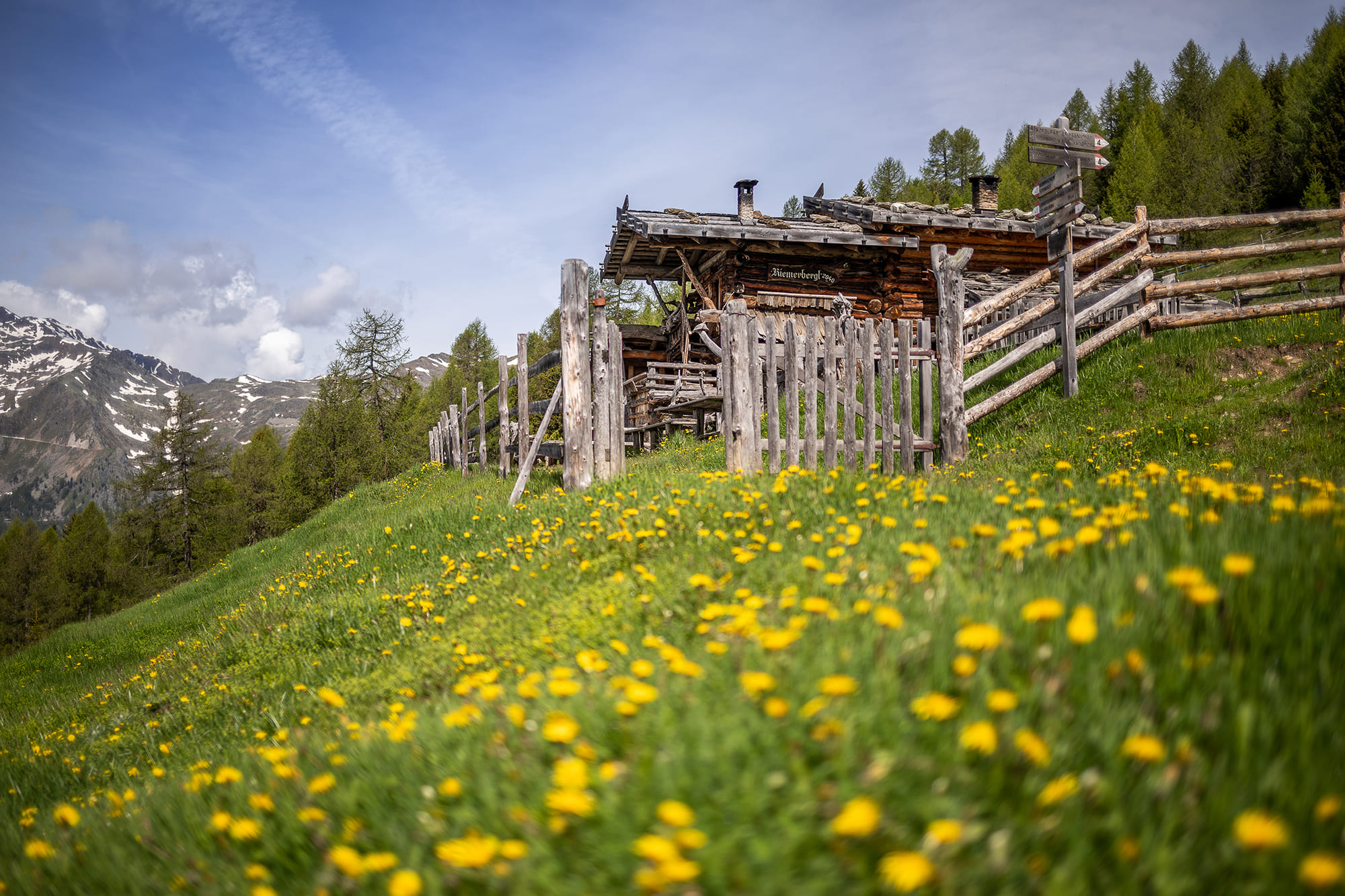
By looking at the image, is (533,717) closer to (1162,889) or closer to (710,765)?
(710,765)

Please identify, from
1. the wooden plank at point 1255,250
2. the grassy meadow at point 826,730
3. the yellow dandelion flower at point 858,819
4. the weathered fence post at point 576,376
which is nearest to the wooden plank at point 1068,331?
the wooden plank at point 1255,250

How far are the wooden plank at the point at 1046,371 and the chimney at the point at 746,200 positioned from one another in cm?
1016

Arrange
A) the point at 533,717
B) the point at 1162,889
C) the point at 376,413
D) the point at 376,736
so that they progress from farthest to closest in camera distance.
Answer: the point at 376,413 → the point at 376,736 → the point at 533,717 → the point at 1162,889

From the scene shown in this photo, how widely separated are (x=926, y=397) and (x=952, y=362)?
0.63 metres

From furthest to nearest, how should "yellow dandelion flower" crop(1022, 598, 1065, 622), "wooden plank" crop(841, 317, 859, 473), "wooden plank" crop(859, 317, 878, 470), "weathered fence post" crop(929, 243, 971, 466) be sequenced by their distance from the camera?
"weathered fence post" crop(929, 243, 971, 466) → "wooden plank" crop(859, 317, 878, 470) → "wooden plank" crop(841, 317, 859, 473) → "yellow dandelion flower" crop(1022, 598, 1065, 622)

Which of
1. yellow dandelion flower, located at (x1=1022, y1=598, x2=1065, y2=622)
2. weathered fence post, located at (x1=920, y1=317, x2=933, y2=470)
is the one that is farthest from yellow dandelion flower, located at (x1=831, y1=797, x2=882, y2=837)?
weathered fence post, located at (x1=920, y1=317, x2=933, y2=470)

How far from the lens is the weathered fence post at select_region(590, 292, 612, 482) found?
8289 millimetres

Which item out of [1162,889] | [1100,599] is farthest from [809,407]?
[1162,889]

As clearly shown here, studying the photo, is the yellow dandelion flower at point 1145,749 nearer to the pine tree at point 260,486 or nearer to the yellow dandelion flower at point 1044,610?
the yellow dandelion flower at point 1044,610

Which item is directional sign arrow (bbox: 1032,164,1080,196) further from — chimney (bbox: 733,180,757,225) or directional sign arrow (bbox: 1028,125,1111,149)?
chimney (bbox: 733,180,757,225)

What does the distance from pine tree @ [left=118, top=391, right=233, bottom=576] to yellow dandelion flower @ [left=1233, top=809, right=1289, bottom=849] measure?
5155 cm

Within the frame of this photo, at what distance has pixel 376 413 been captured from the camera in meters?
41.3

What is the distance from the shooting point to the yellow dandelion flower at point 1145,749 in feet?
4.26

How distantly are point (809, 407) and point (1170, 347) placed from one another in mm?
5158
